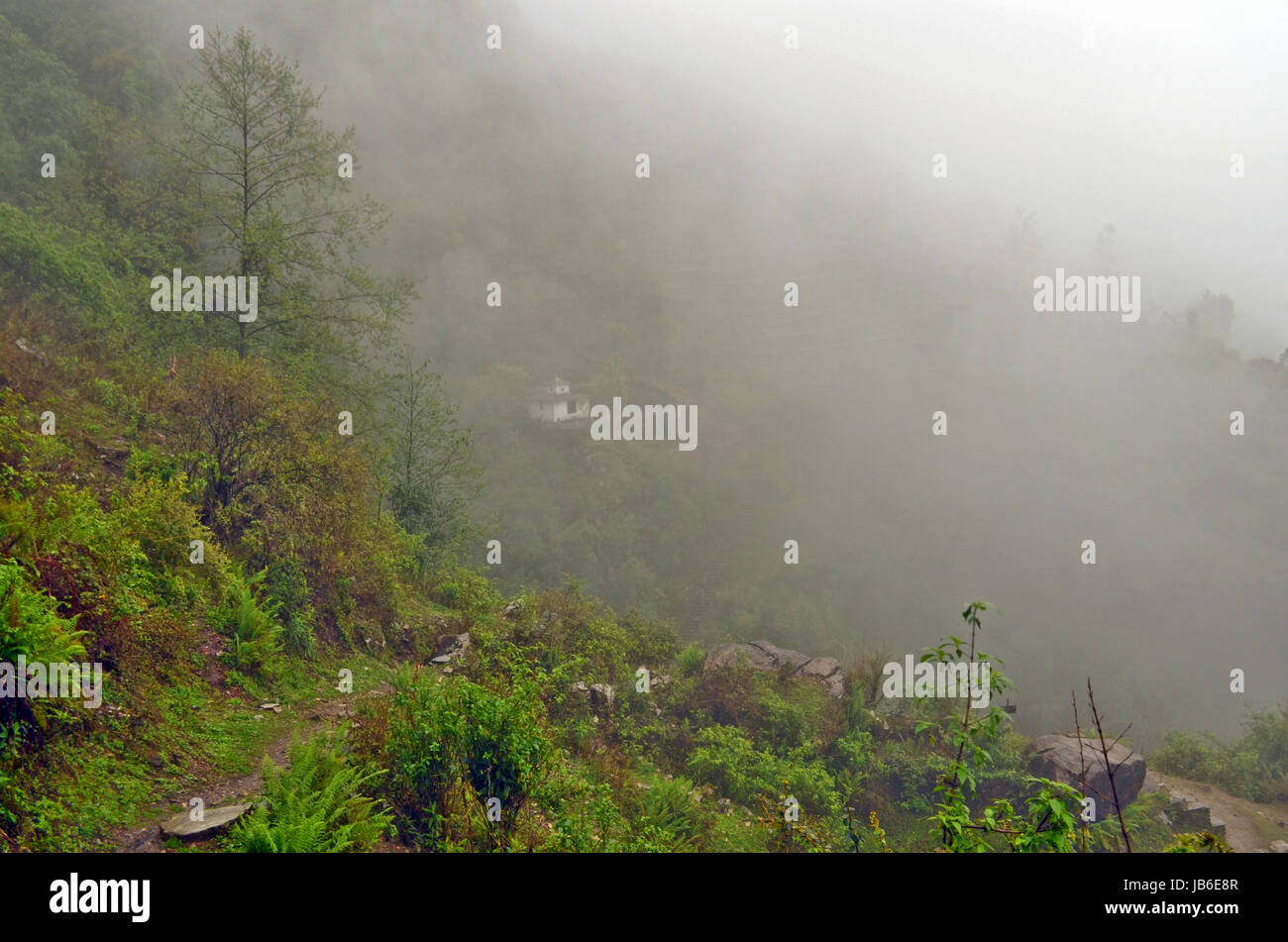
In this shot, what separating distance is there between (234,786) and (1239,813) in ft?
88.2

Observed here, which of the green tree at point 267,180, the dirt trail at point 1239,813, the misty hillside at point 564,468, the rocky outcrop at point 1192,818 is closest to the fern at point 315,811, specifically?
the misty hillside at point 564,468

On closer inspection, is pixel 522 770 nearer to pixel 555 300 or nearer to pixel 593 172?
pixel 555 300

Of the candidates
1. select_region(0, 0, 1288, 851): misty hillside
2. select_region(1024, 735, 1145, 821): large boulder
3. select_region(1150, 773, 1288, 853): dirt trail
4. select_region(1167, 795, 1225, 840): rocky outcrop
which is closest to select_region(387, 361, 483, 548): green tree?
select_region(0, 0, 1288, 851): misty hillside

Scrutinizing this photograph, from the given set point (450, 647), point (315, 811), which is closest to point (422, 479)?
point (450, 647)

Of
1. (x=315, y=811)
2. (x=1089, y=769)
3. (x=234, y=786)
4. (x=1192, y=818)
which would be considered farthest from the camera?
(x=1192, y=818)

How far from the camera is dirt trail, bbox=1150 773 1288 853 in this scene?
17266 millimetres

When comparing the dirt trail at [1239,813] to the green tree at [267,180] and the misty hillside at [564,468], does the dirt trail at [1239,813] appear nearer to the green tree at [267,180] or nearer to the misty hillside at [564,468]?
the misty hillside at [564,468]

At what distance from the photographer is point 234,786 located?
6.12 meters

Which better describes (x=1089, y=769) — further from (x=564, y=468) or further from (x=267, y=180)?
(x=564, y=468)

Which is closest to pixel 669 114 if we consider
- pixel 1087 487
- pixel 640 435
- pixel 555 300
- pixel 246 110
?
pixel 555 300

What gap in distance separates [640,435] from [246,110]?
170 feet

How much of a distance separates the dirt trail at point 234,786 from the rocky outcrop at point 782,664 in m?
10.2

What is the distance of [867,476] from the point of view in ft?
236
